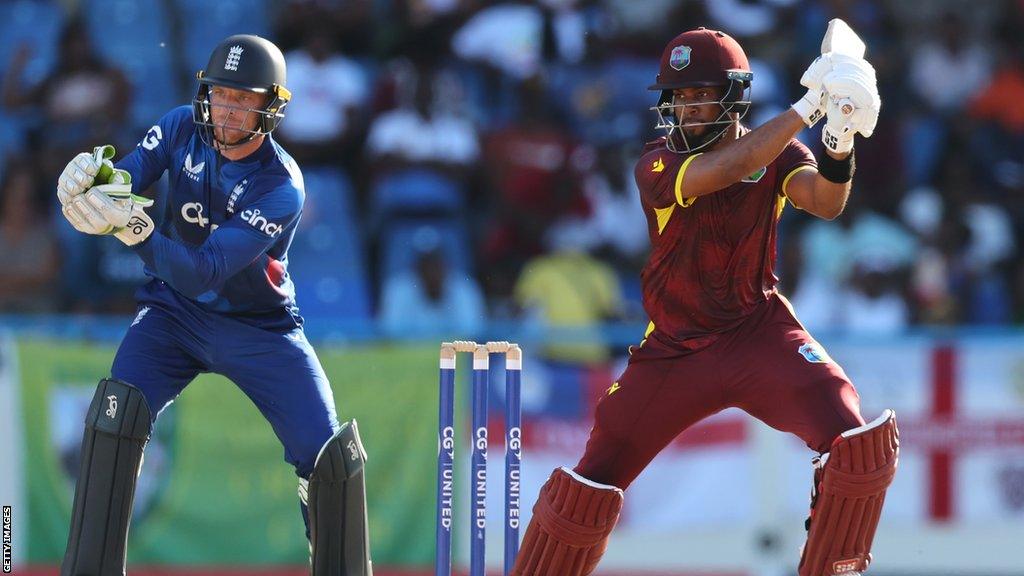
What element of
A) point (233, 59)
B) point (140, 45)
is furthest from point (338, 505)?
point (140, 45)

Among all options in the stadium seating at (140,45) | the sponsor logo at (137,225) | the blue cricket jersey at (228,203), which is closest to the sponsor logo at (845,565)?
the blue cricket jersey at (228,203)

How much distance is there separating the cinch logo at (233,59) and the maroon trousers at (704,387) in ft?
5.26

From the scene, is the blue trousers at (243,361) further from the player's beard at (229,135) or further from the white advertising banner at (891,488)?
the white advertising banner at (891,488)

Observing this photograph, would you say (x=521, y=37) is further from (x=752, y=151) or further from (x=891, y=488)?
(x=752, y=151)

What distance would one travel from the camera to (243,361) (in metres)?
5.50

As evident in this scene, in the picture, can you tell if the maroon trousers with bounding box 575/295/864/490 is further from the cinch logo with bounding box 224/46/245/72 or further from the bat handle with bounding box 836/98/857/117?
the cinch logo with bounding box 224/46/245/72

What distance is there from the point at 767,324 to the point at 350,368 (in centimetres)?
324

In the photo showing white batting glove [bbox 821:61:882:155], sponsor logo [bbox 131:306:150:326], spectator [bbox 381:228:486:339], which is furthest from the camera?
spectator [bbox 381:228:486:339]

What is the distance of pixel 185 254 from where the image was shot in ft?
16.7

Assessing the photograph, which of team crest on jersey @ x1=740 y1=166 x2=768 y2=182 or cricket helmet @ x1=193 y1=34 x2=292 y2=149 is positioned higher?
cricket helmet @ x1=193 y1=34 x2=292 y2=149

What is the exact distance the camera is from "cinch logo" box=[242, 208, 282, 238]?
17.3 ft

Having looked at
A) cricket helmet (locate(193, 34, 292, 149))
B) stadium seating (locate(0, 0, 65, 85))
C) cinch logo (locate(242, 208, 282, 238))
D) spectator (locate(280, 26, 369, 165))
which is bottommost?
cinch logo (locate(242, 208, 282, 238))

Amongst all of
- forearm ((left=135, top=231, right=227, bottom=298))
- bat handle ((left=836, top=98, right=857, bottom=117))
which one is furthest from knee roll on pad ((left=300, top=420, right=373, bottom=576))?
bat handle ((left=836, top=98, right=857, bottom=117))

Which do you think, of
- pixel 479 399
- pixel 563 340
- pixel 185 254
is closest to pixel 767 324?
pixel 479 399
